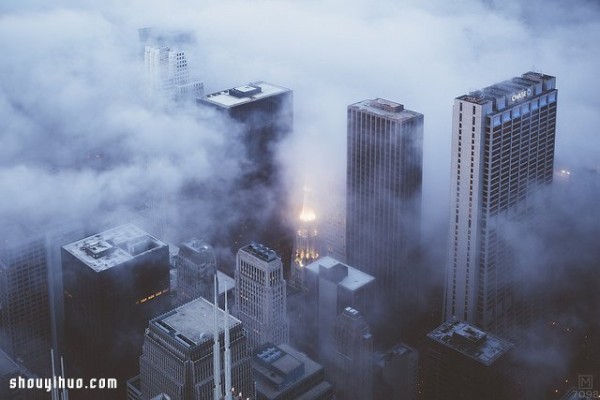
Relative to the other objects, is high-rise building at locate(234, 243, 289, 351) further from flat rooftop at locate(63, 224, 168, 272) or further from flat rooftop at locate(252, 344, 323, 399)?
flat rooftop at locate(63, 224, 168, 272)

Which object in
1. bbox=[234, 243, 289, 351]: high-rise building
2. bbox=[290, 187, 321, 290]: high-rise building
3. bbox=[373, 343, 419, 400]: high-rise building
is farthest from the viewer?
bbox=[290, 187, 321, 290]: high-rise building

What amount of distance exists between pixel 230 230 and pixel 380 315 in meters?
9.38

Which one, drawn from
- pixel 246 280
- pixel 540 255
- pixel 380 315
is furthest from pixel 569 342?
pixel 246 280

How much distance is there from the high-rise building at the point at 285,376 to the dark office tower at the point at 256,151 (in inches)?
480

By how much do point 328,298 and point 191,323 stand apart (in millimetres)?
11830

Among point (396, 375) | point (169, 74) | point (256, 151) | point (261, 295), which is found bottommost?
point (396, 375)

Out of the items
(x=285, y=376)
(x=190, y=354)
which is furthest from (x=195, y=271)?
(x=190, y=354)

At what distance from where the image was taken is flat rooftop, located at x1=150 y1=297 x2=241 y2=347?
106ft

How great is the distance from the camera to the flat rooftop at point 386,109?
144ft

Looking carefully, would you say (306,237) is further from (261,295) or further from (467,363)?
(467,363)

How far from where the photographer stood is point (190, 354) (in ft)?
103

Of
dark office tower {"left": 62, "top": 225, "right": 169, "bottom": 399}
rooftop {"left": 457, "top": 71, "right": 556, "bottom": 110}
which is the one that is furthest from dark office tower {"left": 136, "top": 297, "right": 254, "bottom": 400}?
rooftop {"left": 457, "top": 71, "right": 556, "bottom": 110}

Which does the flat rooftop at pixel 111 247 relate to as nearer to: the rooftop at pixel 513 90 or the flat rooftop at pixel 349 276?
the flat rooftop at pixel 349 276

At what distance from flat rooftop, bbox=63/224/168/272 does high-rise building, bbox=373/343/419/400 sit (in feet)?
42.7
